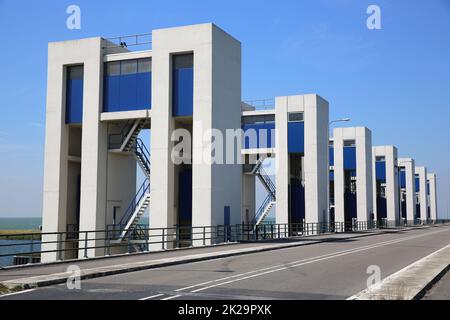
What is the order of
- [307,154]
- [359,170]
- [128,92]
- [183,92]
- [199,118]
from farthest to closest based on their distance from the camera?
[359,170] < [307,154] < [128,92] < [183,92] < [199,118]

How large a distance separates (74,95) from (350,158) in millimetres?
40759

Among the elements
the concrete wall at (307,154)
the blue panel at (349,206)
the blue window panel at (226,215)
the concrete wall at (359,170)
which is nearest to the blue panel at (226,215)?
the blue window panel at (226,215)

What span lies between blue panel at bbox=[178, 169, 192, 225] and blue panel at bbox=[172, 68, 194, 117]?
4.38 m

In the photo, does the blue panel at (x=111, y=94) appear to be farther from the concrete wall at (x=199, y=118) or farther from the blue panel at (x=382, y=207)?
the blue panel at (x=382, y=207)

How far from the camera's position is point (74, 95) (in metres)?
37.3

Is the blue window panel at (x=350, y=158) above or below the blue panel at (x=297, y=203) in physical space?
above

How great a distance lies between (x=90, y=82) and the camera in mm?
36062

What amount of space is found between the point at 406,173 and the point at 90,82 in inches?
2813

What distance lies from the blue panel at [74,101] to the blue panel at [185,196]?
787 centimetres

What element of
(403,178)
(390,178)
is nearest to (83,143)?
(390,178)

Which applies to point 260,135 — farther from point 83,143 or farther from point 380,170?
point 380,170

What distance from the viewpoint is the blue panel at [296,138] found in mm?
51625
